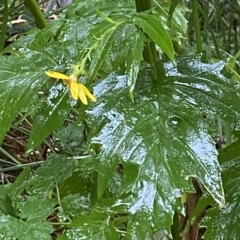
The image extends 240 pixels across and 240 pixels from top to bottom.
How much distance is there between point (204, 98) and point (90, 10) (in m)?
0.20

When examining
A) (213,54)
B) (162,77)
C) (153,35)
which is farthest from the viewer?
(213,54)

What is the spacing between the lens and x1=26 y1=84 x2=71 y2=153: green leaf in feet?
1.83

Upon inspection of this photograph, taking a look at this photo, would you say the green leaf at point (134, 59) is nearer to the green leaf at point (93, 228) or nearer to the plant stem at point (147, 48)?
the plant stem at point (147, 48)

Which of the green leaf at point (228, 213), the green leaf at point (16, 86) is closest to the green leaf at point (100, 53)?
the green leaf at point (16, 86)

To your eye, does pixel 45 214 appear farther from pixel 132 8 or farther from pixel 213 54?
pixel 213 54

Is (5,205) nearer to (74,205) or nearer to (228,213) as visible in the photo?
(74,205)

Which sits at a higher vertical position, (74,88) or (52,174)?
(74,88)

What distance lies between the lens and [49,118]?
22.1 inches

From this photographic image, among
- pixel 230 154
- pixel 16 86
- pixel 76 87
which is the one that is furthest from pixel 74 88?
pixel 230 154

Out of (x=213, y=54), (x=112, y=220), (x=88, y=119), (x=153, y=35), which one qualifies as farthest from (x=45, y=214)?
(x=213, y=54)

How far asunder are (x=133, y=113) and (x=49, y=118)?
0.09 metres

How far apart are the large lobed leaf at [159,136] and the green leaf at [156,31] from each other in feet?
0.27

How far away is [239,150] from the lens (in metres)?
0.63

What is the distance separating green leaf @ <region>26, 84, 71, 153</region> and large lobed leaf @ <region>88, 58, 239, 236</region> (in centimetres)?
4
